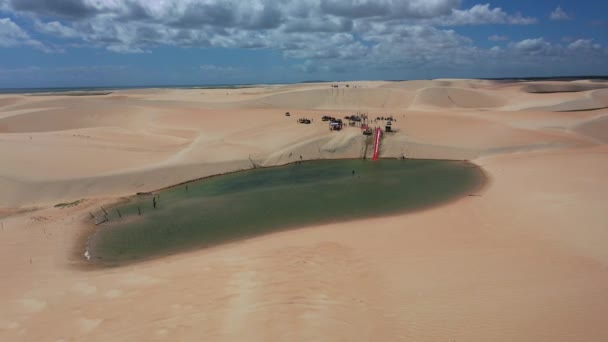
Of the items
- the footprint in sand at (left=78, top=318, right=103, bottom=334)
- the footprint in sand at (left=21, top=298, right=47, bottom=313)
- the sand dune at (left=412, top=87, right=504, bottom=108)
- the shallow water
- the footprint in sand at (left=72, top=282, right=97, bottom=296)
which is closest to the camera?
the footprint in sand at (left=78, top=318, right=103, bottom=334)

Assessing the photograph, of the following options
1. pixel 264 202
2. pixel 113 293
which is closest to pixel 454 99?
pixel 264 202

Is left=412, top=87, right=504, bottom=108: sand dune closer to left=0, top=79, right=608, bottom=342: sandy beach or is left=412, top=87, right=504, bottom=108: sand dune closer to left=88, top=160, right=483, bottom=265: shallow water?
Answer: left=0, top=79, right=608, bottom=342: sandy beach

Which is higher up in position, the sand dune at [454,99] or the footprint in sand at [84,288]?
the sand dune at [454,99]

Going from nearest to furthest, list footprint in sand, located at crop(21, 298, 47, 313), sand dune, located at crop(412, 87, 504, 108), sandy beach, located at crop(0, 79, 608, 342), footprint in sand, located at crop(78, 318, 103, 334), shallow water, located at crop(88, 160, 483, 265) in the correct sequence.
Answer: sandy beach, located at crop(0, 79, 608, 342), footprint in sand, located at crop(78, 318, 103, 334), footprint in sand, located at crop(21, 298, 47, 313), shallow water, located at crop(88, 160, 483, 265), sand dune, located at crop(412, 87, 504, 108)

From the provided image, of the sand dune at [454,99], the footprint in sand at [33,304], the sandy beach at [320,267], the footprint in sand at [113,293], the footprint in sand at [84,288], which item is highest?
the sand dune at [454,99]

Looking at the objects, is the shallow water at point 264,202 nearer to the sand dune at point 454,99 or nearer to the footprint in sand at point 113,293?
the footprint in sand at point 113,293

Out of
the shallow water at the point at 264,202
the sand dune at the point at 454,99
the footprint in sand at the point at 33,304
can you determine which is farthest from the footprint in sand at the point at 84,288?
the sand dune at the point at 454,99

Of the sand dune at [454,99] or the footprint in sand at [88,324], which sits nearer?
the footprint in sand at [88,324]

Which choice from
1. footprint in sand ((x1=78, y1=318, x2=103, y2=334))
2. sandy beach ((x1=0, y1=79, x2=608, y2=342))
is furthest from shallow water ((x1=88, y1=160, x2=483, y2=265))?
footprint in sand ((x1=78, y1=318, x2=103, y2=334))

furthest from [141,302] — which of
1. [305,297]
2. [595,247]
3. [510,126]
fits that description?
[510,126]
